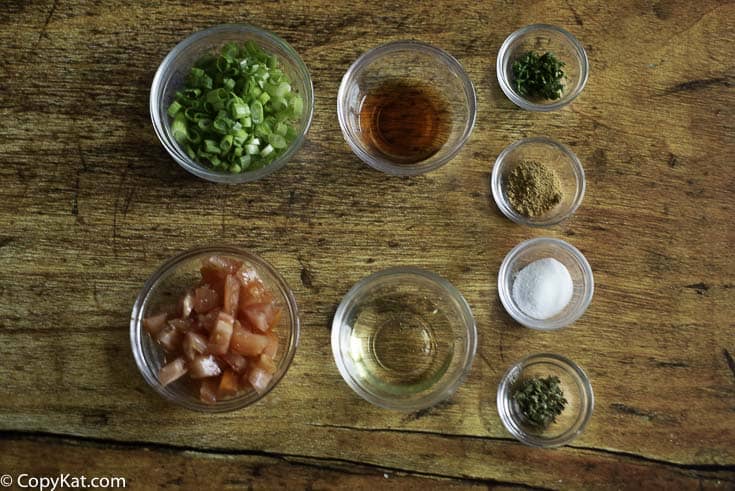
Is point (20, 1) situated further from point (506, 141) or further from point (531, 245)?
point (531, 245)

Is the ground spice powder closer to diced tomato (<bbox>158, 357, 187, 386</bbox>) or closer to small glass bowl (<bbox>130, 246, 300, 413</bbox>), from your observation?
small glass bowl (<bbox>130, 246, 300, 413</bbox>)

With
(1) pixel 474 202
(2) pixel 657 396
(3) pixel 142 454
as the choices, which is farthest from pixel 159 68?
(2) pixel 657 396

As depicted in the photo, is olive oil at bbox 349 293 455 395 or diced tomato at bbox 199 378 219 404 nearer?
diced tomato at bbox 199 378 219 404

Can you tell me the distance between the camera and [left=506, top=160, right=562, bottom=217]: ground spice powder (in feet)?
7.11

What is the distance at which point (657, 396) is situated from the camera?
2188 mm

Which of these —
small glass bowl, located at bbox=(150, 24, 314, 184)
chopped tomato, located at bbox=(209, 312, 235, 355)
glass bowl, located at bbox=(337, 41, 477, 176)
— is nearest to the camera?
chopped tomato, located at bbox=(209, 312, 235, 355)

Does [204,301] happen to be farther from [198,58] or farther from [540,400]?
[540,400]

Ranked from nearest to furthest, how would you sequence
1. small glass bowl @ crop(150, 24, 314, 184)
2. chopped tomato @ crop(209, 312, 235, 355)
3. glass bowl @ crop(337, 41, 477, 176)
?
chopped tomato @ crop(209, 312, 235, 355)
small glass bowl @ crop(150, 24, 314, 184)
glass bowl @ crop(337, 41, 477, 176)

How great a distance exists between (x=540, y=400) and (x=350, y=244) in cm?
78

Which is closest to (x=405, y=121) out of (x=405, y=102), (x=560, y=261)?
(x=405, y=102)

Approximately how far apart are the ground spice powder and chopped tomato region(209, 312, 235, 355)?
3.21ft

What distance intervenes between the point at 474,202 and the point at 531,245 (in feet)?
0.76

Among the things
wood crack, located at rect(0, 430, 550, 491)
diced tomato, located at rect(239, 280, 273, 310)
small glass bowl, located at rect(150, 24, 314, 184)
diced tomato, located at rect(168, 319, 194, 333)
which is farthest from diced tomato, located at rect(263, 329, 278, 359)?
small glass bowl, located at rect(150, 24, 314, 184)

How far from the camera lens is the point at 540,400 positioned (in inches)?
82.9
